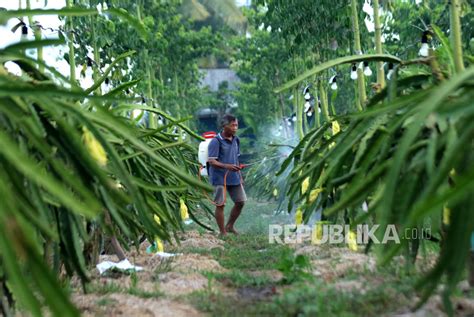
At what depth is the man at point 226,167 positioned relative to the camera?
25.6 ft

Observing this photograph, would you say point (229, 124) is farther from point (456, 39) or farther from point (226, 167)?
point (456, 39)

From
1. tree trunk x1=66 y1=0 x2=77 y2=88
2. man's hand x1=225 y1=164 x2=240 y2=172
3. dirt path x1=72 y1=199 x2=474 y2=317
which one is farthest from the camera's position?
man's hand x1=225 y1=164 x2=240 y2=172

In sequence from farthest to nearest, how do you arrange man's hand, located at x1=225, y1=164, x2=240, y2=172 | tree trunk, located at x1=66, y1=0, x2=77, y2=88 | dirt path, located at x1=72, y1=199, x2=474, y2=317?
man's hand, located at x1=225, y1=164, x2=240, y2=172, tree trunk, located at x1=66, y1=0, x2=77, y2=88, dirt path, located at x1=72, y1=199, x2=474, y2=317

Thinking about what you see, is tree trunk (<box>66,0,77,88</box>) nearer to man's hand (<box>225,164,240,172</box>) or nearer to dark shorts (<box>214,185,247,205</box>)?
man's hand (<box>225,164,240,172</box>)

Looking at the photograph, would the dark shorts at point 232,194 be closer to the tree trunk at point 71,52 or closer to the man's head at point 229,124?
the man's head at point 229,124

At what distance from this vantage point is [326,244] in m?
5.79

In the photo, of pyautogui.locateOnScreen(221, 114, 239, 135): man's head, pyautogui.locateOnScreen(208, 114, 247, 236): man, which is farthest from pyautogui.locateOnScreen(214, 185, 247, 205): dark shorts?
pyautogui.locateOnScreen(221, 114, 239, 135): man's head

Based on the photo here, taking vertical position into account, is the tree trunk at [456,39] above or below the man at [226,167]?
above

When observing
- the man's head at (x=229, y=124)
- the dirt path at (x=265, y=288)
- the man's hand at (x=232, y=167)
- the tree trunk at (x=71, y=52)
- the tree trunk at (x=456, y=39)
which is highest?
the tree trunk at (x=71, y=52)

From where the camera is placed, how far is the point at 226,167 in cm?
777

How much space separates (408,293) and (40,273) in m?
1.89

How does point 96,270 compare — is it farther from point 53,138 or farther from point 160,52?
point 160,52

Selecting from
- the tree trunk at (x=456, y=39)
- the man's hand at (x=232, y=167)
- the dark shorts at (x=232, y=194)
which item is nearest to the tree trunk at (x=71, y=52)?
the man's hand at (x=232, y=167)

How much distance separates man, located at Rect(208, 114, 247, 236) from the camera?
779 cm
